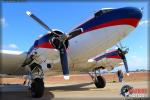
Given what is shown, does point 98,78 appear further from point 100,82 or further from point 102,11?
point 102,11

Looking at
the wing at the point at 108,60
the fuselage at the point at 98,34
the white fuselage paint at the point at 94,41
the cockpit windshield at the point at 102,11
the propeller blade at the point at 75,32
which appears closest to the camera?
the fuselage at the point at 98,34

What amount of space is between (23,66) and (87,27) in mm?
4920

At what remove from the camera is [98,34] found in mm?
15281

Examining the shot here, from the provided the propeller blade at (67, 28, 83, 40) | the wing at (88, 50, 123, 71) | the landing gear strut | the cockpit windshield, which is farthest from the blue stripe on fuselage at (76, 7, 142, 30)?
the wing at (88, 50, 123, 71)

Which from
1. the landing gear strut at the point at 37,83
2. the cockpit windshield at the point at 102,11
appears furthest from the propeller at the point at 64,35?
the landing gear strut at the point at 37,83

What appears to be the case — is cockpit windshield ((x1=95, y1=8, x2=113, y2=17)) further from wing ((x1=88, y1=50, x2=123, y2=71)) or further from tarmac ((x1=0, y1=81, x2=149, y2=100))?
wing ((x1=88, y1=50, x2=123, y2=71))

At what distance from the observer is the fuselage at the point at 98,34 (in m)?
14.5

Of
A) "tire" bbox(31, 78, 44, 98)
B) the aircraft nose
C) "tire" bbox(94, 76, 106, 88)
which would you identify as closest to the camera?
the aircraft nose

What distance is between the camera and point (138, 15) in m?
14.4

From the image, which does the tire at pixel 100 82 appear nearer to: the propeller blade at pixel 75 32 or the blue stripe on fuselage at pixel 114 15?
the propeller blade at pixel 75 32

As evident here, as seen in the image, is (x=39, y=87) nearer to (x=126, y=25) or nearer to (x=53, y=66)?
(x=53, y=66)

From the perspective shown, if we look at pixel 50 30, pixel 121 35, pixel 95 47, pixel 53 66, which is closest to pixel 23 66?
pixel 53 66

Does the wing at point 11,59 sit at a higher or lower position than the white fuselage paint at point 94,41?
lower

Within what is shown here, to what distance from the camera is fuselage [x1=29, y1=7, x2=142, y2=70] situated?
14.5 metres
